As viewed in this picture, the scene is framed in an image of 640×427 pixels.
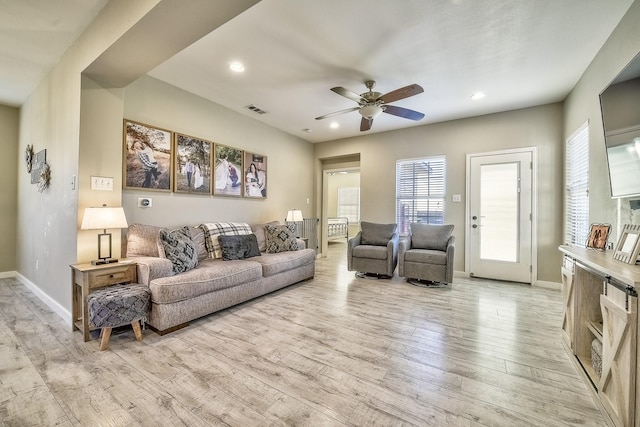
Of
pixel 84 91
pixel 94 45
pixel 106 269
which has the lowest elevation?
pixel 106 269

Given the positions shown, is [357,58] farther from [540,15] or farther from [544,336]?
[544,336]

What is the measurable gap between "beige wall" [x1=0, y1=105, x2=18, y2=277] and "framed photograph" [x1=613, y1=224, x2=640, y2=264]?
699 cm

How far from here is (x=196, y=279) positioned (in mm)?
2564

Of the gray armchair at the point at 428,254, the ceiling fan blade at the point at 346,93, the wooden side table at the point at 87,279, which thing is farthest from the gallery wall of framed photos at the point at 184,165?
the gray armchair at the point at 428,254

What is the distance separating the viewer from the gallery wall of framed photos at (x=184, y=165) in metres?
3.08

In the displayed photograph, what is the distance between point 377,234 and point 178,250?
10.6ft

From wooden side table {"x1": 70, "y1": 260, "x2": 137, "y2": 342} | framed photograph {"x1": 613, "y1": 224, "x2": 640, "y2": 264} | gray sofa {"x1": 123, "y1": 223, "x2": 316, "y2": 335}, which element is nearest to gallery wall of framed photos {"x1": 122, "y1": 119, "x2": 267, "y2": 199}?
gray sofa {"x1": 123, "y1": 223, "x2": 316, "y2": 335}

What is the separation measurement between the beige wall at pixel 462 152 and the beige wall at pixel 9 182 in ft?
17.3

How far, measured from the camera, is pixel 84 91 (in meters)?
2.46

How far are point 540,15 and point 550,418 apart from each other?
2907 millimetres

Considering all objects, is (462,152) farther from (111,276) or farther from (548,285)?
(111,276)

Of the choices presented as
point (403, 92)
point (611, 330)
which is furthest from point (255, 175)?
point (611, 330)

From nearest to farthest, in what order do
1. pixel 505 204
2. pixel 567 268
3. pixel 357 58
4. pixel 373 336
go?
1. pixel 567 268
2. pixel 373 336
3. pixel 357 58
4. pixel 505 204

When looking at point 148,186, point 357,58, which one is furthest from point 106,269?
point 357,58
